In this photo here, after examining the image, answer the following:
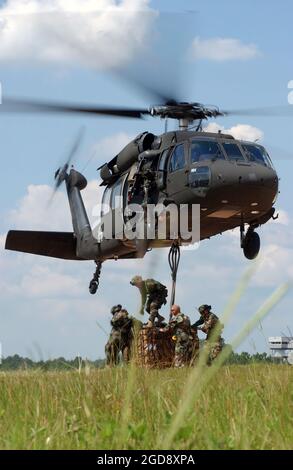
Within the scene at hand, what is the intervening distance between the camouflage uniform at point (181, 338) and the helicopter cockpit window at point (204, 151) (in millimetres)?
4279

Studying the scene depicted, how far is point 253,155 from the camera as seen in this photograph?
17.5 metres

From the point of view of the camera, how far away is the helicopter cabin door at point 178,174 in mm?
17125

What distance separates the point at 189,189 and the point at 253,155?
1.80 metres

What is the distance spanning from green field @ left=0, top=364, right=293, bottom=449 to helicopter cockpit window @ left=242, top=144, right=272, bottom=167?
10.8 m

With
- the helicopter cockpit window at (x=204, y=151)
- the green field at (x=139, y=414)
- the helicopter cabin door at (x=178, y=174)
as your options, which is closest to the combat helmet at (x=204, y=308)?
the helicopter cabin door at (x=178, y=174)

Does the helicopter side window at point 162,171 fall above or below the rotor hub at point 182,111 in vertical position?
below

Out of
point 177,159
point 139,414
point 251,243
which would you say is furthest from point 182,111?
point 139,414

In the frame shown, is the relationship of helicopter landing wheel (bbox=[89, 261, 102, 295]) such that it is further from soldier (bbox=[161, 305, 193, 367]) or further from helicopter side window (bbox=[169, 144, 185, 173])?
soldier (bbox=[161, 305, 193, 367])

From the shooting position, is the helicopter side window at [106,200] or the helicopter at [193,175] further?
the helicopter side window at [106,200]

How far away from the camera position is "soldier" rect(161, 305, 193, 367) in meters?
13.8

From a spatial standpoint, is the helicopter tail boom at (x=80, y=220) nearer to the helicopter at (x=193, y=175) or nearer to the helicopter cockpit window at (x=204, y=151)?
the helicopter at (x=193, y=175)

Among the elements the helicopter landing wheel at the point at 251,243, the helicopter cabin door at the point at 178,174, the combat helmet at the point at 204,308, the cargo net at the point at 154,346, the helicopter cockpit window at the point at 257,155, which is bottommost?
the cargo net at the point at 154,346
